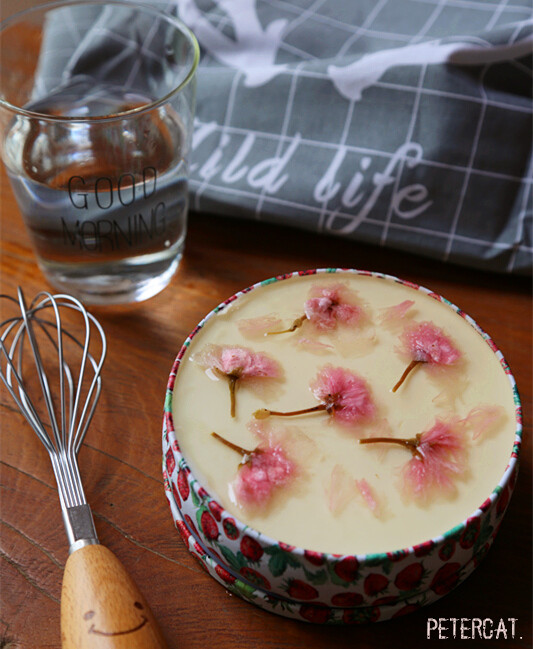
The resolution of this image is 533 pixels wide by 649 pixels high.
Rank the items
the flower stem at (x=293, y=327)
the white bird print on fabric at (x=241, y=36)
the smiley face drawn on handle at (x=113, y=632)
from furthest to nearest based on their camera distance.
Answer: the white bird print on fabric at (x=241, y=36)
the flower stem at (x=293, y=327)
the smiley face drawn on handle at (x=113, y=632)

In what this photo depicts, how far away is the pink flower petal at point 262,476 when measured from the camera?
0.34 meters

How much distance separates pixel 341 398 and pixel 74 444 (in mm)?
156

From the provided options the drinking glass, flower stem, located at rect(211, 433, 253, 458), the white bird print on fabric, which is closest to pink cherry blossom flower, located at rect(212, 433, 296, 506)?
flower stem, located at rect(211, 433, 253, 458)

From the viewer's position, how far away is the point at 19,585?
38 centimetres

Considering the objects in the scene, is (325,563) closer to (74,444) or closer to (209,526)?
(209,526)

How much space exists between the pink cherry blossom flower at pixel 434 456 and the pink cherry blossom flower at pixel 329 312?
0.08 metres

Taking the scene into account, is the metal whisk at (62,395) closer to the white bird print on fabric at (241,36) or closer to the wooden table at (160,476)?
the wooden table at (160,476)

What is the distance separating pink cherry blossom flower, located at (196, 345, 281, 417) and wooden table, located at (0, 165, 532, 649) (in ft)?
0.24

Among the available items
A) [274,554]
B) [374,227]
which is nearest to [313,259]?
[374,227]

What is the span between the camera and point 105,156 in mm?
457

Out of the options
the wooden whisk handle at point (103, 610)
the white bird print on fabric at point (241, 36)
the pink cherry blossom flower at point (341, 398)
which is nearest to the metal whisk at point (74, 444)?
the wooden whisk handle at point (103, 610)

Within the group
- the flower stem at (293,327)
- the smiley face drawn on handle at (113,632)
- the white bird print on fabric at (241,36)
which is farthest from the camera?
the white bird print on fabric at (241,36)

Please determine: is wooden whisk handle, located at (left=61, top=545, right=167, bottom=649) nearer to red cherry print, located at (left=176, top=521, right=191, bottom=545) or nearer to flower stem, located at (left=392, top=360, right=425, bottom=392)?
red cherry print, located at (left=176, top=521, right=191, bottom=545)

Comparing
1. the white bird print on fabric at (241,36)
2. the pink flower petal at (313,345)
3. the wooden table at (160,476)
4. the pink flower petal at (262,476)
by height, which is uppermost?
the white bird print on fabric at (241,36)
